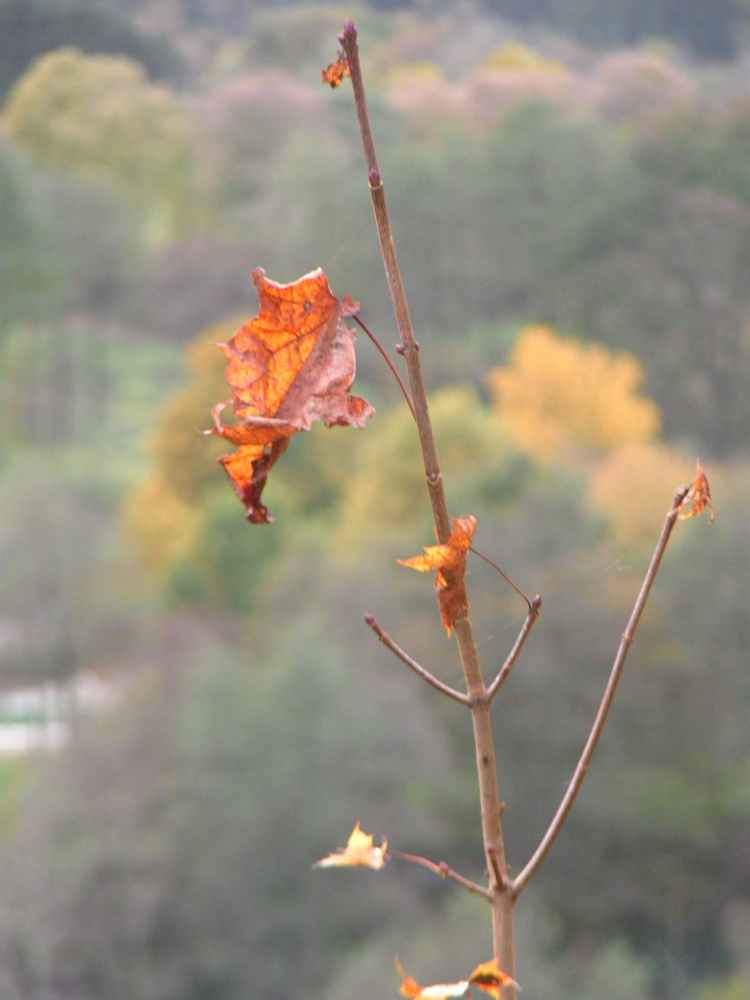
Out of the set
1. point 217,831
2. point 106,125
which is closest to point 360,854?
point 106,125

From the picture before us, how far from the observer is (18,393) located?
11.4m

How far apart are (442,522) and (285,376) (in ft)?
0.19

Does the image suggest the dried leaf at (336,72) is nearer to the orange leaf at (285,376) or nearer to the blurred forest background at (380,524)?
the orange leaf at (285,376)

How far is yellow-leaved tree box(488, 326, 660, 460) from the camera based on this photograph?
11.2 metres

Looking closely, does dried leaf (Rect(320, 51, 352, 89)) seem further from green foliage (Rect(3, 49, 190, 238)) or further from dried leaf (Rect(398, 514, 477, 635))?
green foliage (Rect(3, 49, 190, 238))

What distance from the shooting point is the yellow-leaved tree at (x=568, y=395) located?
11.2 metres

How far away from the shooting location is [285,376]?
1.52 feet

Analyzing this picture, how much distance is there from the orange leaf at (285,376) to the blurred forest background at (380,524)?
670 cm

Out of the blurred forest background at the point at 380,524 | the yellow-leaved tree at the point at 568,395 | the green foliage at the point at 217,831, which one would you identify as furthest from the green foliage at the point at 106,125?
the green foliage at the point at 217,831

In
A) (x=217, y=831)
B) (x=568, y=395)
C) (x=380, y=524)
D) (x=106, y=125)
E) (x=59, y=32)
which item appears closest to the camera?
(x=59, y=32)

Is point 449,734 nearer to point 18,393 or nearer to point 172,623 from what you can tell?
point 172,623

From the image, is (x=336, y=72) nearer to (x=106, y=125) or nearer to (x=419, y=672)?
(x=419, y=672)

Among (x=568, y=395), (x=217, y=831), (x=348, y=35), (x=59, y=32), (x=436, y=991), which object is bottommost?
(x=436, y=991)

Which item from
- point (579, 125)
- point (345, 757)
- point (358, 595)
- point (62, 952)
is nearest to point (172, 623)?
point (358, 595)
